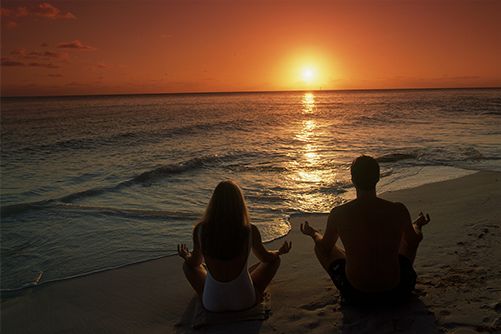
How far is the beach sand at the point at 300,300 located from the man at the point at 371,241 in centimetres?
17

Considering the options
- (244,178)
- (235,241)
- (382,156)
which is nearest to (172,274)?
(235,241)

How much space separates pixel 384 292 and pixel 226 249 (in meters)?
1.40

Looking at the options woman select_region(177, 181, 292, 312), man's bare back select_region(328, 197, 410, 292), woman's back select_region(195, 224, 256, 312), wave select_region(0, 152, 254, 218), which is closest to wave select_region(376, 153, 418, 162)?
wave select_region(0, 152, 254, 218)

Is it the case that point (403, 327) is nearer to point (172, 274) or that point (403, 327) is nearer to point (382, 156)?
point (172, 274)

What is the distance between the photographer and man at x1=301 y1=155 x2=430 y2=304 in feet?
12.2

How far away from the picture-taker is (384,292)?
12.6 feet

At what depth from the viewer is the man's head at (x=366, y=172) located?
147 inches

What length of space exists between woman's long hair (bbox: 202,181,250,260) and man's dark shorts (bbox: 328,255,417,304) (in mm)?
934

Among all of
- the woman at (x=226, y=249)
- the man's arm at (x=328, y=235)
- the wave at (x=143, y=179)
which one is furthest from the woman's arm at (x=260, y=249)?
the wave at (x=143, y=179)

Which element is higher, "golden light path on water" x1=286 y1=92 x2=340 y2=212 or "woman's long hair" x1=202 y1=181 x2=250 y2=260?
"woman's long hair" x1=202 y1=181 x2=250 y2=260

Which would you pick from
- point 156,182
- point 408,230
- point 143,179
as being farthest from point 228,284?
point 143,179

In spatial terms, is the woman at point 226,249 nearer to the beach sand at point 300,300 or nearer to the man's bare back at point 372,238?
the beach sand at point 300,300

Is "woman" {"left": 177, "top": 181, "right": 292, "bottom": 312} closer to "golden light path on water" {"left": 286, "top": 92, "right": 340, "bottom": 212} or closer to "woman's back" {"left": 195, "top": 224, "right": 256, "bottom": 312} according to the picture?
"woman's back" {"left": 195, "top": 224, "right": 256, "bottom": 312}

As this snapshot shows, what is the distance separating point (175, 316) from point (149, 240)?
259 centimetres
